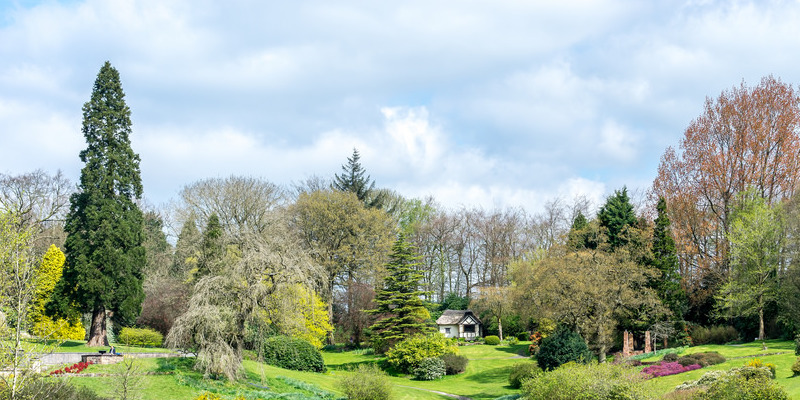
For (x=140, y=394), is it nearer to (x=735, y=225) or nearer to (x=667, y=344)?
(x=667, y=344)

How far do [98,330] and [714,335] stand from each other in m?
39.9

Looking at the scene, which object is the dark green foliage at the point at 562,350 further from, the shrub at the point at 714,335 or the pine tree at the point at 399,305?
the shrub at the point at 714,335

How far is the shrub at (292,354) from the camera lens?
111 feet

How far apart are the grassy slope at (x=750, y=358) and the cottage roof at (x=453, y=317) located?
90.8 feet

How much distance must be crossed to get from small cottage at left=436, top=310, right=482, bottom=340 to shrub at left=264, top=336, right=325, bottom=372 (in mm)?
27802

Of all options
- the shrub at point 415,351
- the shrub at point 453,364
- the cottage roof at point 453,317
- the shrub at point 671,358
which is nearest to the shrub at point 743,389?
the shrub at point 671,358

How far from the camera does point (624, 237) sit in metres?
40.7

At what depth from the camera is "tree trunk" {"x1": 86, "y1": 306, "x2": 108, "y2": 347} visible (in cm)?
3177

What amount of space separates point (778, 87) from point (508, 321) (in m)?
30.6

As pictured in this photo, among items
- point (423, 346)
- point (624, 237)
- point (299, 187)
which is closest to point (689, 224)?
→ point (624, 237)

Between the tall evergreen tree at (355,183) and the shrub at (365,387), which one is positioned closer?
the shrub at (365,387)

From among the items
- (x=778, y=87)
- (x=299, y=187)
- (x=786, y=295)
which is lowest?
(x=786, y=295)

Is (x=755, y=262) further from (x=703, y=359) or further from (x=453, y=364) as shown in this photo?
(x=453, y=364)

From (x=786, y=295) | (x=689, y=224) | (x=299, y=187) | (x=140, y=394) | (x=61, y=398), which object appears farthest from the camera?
(x=299, y=187)
